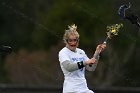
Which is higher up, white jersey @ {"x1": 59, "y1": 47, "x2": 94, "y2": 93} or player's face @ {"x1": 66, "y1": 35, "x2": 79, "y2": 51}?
player's face @ {"x1": 66, "y1": 35, "x2": 79, "y2": 51}

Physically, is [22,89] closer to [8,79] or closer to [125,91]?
[125,91]

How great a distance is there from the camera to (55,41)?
125ft

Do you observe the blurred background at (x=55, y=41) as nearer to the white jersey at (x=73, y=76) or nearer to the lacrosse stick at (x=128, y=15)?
the lacrosse stick at (x=128, y=15)

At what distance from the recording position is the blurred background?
2798 centimetres

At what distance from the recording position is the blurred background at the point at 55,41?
2798 centimetres

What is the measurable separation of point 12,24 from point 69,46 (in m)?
31.3

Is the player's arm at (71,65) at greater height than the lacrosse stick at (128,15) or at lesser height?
lesser

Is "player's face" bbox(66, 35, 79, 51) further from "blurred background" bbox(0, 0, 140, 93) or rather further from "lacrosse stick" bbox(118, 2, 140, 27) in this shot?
"blurred background" bbox(0, 0, 140, 93)

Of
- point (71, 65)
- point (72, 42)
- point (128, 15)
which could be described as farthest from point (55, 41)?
point (71, 65)

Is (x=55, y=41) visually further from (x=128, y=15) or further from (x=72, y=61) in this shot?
(x=72, y=61)

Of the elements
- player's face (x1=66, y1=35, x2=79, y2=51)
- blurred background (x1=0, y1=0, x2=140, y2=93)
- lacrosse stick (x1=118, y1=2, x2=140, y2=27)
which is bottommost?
player's face (x1=66, y1=35, x2=79, y2=51)

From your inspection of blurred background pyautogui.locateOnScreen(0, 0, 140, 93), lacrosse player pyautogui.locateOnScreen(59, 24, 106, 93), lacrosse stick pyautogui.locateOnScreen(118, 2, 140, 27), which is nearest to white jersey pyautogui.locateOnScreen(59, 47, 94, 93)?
lacrosse player pyautogui.locateOnScreen(59, 24, 106, 93)

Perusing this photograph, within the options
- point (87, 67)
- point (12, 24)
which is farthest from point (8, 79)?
point (87, 67)

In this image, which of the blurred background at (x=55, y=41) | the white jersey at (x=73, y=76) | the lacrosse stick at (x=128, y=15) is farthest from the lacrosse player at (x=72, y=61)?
the blurred background at (x=55, y=41)
